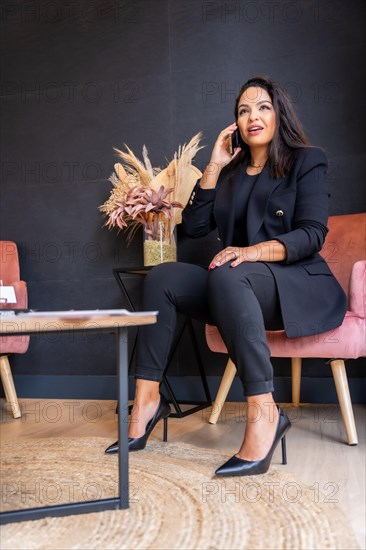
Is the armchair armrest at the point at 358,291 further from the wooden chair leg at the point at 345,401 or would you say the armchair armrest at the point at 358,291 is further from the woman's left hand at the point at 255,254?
the woman's left hand at the point at 255,254

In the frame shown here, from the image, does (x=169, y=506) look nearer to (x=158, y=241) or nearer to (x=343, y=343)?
(x=343, y=343)

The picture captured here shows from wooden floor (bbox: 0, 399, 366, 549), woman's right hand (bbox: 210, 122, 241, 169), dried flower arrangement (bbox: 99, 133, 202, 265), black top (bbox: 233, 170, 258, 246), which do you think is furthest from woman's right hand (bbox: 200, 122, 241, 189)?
wooden floor (bbox: 0, 399, 366, 549)

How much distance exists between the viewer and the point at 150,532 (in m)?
1.19

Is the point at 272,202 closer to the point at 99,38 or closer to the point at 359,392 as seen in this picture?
the point at 359,392

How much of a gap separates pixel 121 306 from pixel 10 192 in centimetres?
98

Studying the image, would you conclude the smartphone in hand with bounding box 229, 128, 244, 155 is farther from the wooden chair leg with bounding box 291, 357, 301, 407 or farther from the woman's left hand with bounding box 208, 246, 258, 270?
the wooden chair leg with bounding box 291, 357, 301, 407

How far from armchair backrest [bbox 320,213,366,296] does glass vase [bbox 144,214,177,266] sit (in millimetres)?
707

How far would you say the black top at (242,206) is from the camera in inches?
82.5

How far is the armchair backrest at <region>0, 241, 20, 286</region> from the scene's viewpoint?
117 inches

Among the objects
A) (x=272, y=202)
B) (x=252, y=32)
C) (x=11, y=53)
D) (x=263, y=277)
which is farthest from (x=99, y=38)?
(x=263, y=277)

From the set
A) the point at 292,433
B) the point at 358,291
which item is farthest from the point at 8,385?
the point at 358,291

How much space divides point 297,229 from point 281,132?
427 mm

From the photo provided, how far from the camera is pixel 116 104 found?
3.13 metres

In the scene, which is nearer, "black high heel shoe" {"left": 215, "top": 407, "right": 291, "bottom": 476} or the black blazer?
"black high heel shoe" {"left": 215, "top": 407, "right": 291, "bottom": 476}
